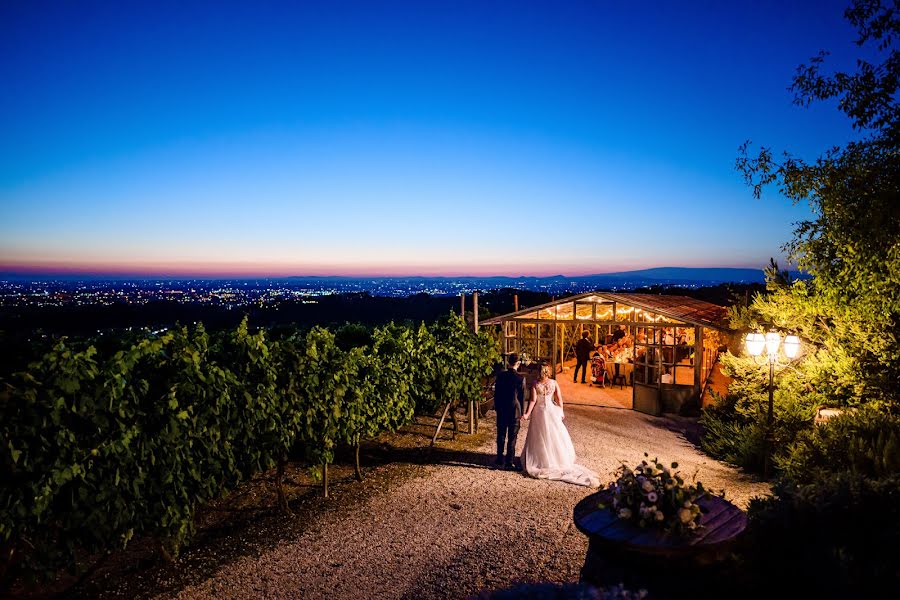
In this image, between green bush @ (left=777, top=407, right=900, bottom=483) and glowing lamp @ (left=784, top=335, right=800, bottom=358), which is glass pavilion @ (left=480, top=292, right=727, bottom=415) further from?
glowing lamp @ (left=784, top=335, right=800, bottom=358)

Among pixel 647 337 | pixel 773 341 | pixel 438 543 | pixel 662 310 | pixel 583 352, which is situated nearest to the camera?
pixel 438 543

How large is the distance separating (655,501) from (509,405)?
468 cm

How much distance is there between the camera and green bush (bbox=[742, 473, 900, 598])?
299 cm

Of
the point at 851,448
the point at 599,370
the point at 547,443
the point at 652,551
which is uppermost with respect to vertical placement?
the point at 652,551

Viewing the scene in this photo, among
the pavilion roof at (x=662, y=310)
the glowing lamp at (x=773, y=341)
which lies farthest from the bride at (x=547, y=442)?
the pavilion roof at (x=662, y=310)

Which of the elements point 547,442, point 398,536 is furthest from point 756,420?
point 398,536

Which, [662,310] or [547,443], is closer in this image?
[547,443]

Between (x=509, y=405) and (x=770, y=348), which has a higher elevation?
(x=770, y=348)

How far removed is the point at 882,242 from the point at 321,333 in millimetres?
8600

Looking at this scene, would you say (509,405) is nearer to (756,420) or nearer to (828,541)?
(756,420)

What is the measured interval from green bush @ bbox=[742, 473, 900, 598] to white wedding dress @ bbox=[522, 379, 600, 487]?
4.12 m

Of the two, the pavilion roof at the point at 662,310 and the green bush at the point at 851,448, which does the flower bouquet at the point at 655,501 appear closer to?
the green bush at the point at 851,448

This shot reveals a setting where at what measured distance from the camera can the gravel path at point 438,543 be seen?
4.98m

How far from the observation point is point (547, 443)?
27.1ft
